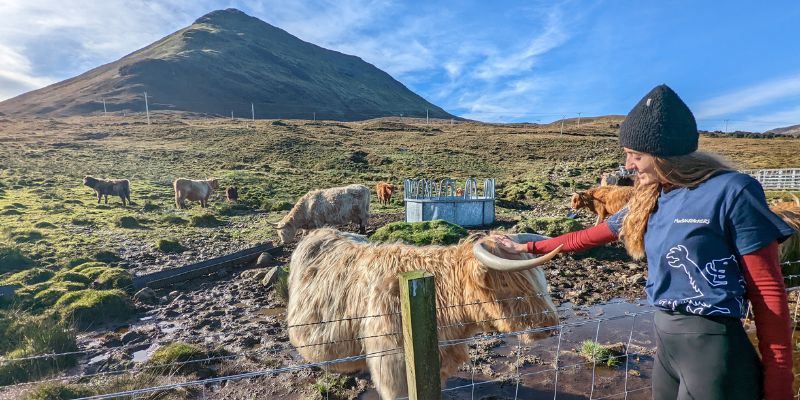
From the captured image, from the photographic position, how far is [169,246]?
13.3 metres

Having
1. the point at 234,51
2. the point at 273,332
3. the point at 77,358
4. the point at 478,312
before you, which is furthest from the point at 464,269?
the point at 234,51

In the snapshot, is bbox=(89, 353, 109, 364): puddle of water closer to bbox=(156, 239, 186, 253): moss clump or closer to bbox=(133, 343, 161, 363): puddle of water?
bbox=(133, 343, 161, 363): puddle of water

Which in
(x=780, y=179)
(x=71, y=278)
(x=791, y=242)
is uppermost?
(x=791, y=242)

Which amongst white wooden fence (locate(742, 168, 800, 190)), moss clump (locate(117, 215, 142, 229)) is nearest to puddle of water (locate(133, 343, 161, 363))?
moss clump (locate(117, 215, 142, 229))

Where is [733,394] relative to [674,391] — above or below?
above

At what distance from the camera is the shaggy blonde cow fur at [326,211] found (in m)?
14.1

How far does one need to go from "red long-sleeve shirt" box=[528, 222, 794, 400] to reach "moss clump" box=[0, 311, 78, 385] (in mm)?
7395

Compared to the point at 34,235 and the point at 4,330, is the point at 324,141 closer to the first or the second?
the point at 34,235

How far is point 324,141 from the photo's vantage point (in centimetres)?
5975

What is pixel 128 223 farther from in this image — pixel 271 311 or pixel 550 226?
pixel 550 226

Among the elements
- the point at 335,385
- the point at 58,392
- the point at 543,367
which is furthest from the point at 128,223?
the point at 543,367

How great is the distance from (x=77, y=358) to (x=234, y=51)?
202 meters

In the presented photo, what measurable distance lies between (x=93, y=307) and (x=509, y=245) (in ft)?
27.3

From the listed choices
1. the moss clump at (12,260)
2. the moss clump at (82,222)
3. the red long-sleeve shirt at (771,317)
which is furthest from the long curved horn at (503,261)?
the moss clump at (82,222)
